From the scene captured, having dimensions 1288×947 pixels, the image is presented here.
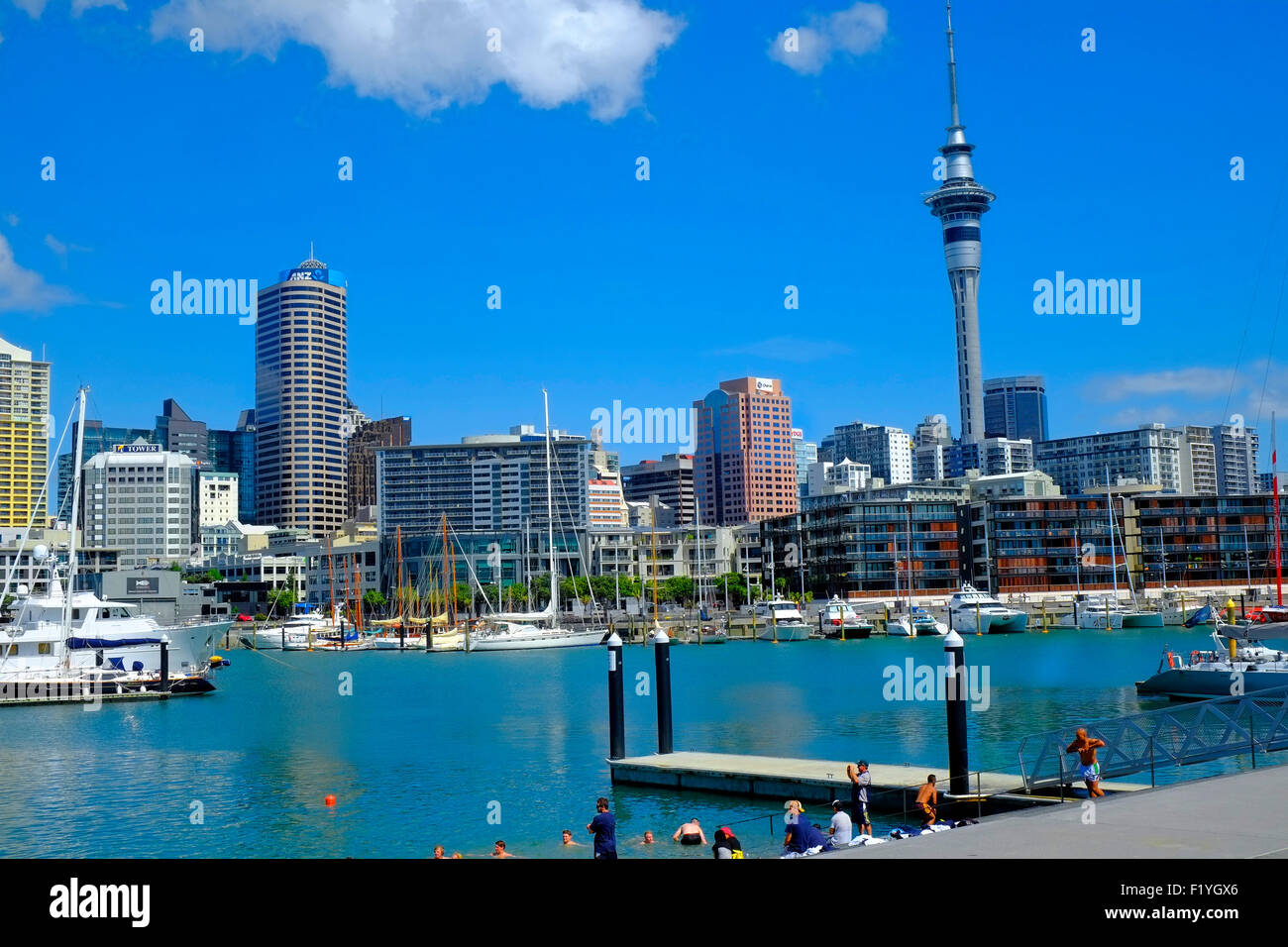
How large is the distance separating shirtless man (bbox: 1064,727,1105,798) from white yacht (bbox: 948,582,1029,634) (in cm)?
11666

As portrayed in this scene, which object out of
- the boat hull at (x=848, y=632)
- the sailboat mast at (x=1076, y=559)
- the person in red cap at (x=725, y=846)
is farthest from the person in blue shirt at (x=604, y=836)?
the sailboat mast at (x=1076, y=559)

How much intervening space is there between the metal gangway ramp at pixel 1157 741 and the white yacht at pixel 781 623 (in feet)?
377

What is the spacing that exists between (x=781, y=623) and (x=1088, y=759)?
122 meters

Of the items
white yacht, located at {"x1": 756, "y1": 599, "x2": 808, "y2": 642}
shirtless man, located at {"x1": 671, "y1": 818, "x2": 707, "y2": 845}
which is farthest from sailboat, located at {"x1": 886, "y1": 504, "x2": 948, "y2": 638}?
shirtless man, located at {"x1": 671, "y1": 818, "x2": 707, "y2": 845}

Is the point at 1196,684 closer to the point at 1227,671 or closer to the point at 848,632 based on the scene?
the point at 1227,671

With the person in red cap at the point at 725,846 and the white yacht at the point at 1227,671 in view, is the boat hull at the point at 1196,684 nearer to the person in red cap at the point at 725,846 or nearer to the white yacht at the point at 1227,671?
the white yacht at the point at 1227,671

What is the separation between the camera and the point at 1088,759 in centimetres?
2300

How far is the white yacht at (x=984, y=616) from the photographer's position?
454 ft

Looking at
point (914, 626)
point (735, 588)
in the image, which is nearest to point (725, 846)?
point (914, 626)

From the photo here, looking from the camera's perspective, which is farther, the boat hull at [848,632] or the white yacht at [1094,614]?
the white yacht at [1094,614]

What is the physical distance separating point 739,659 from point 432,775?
68587mm

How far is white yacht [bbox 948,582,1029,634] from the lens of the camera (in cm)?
13832

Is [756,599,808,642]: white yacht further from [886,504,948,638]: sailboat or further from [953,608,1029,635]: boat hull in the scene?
[953,608,1029,635]: boat hull
